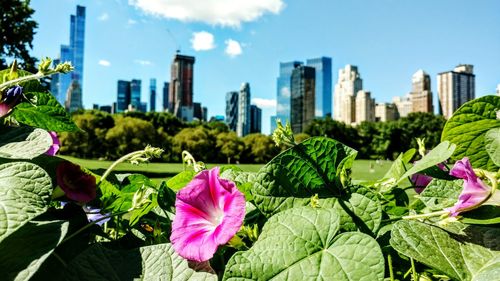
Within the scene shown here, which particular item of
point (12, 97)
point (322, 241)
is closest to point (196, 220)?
point (322, 241)

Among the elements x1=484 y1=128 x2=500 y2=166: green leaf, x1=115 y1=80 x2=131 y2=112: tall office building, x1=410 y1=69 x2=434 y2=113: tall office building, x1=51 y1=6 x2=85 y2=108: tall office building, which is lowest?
x1=484 y1=128 x2=500 y2=166: green leaf

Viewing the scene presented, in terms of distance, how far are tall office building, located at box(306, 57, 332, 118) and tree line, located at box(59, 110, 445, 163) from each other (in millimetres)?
69489

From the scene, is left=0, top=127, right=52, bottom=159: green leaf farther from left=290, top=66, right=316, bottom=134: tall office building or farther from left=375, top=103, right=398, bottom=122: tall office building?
left=290, top=66, right=316, bottom=134: tall office building

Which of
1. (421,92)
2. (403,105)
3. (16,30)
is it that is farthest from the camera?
(403,105)

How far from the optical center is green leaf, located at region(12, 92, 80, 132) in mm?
418

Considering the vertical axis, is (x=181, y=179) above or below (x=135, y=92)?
below

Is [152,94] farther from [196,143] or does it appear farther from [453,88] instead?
[196,143]

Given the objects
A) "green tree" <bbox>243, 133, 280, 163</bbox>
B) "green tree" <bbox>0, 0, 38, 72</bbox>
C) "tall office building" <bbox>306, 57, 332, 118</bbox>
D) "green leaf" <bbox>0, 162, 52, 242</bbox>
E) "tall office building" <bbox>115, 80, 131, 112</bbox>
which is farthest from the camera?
"tall office building" <bbox>306, 57, 332, 118</bbox>

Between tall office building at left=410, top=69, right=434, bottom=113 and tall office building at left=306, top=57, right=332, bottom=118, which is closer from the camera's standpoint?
tall office building at left=410, top=69, right=434, bottom=113

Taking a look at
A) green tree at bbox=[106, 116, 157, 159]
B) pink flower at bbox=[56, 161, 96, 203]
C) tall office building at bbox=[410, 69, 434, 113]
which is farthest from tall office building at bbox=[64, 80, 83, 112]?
pink flower at bbox=[56, 161, 96, 203]

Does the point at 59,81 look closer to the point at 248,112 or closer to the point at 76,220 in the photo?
the point at 248,112

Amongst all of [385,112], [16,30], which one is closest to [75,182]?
[16,30]

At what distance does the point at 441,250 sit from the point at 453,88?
59207 millimetres

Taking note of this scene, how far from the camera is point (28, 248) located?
0.81 feet
